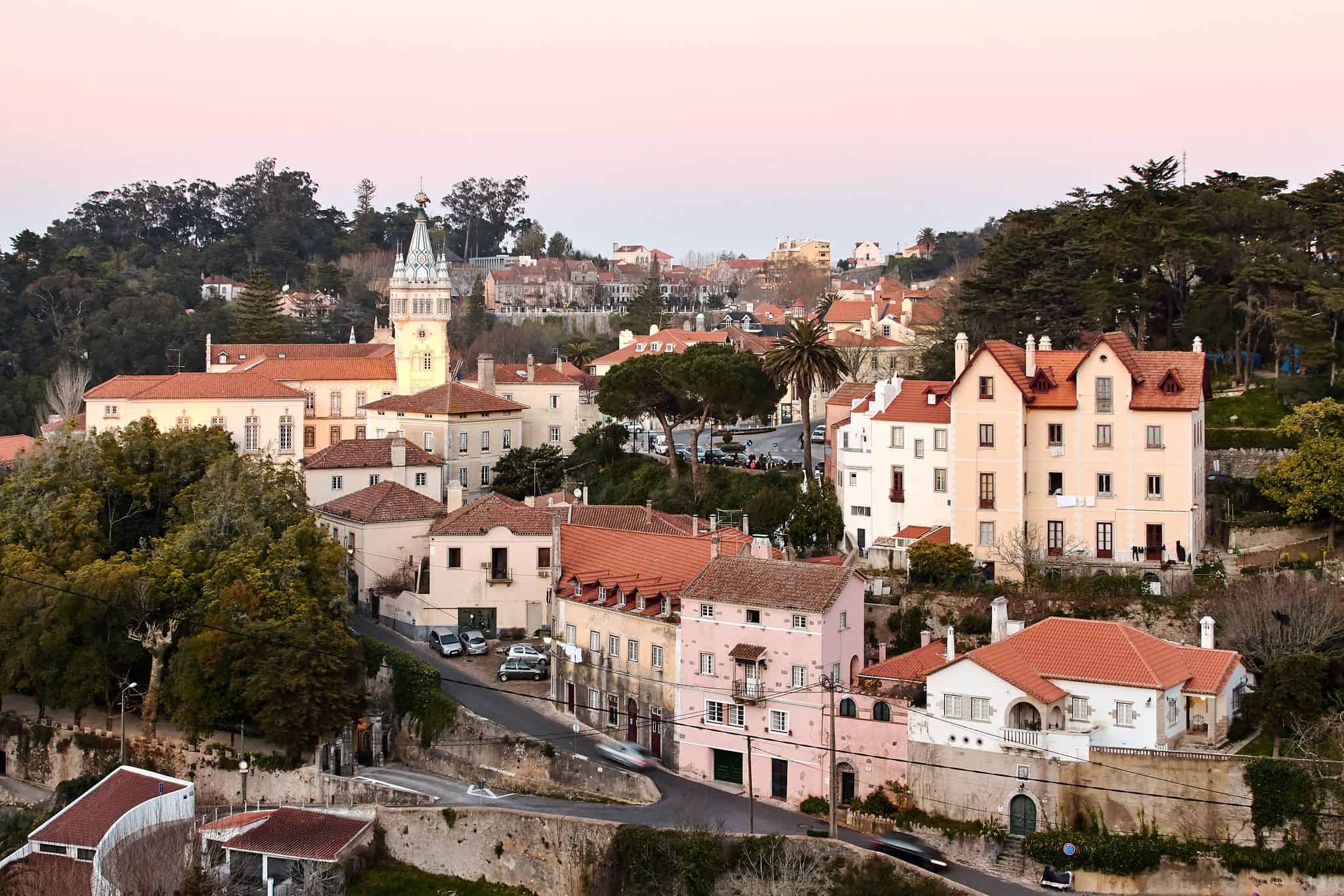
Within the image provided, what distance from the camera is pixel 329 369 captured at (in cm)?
7588

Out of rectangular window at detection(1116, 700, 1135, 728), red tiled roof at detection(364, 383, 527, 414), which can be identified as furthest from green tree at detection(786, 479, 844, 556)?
red tiled roof at detection(364, 383, 527, 414)

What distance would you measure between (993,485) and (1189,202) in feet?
57.7

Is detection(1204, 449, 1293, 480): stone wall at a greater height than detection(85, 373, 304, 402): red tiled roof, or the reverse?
detection(85, 373, 304, 402): red tiled roof

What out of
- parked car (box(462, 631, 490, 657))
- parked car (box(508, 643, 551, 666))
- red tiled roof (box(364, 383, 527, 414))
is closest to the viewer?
parked car (box(508, 643, 551, 666))

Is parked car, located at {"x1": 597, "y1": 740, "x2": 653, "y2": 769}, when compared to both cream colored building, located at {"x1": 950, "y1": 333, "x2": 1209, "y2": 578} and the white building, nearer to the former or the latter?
the white building

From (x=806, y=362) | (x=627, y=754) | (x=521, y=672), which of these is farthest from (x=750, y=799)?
(x=806, y=362)

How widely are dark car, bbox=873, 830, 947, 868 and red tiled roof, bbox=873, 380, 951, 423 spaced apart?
45.5ft

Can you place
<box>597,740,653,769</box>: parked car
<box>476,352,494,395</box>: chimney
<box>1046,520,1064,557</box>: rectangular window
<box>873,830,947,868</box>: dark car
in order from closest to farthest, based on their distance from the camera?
<box>873,830,947,868</box>: dark car
<box>597,740,653,769</box>: parked car
<box>1046,520,1064,557</box>: rectangular window
<box>476,352,494,395</box>: chimney

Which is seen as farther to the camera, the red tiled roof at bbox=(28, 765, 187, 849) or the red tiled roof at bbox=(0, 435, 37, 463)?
the red tiled roof at bbox=(0, 435, 37, 463)

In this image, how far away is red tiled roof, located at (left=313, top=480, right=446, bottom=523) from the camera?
176ft

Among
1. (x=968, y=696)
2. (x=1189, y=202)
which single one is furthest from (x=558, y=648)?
(x=1189, y=202)

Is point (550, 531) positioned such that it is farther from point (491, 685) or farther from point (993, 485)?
point (993, 485)

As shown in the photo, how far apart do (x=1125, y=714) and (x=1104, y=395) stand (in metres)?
11.2

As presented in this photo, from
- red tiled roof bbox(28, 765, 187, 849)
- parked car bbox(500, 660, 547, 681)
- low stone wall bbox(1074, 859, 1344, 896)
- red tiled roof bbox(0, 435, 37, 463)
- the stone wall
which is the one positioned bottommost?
low stone wall bbox(1074, 859, 1344, 896)
